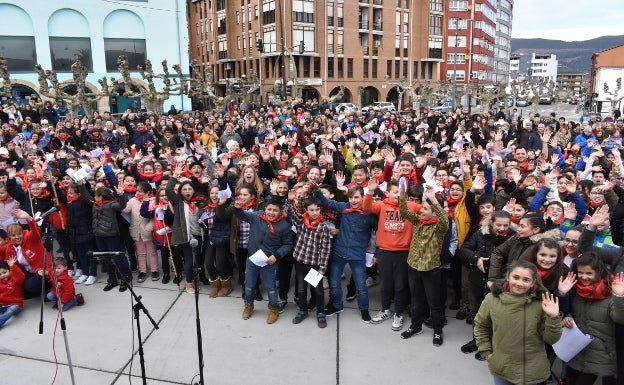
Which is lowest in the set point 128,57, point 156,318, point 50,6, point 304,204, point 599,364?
point 156,318

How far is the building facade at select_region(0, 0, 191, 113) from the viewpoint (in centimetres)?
2884

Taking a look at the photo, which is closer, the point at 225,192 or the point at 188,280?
the point at 225,192

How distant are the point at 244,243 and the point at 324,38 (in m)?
43.6

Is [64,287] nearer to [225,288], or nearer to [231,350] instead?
[225,288]

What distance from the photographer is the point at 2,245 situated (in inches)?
223

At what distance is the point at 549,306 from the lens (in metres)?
3.05

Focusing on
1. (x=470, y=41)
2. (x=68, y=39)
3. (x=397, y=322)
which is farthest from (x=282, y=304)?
(x=470, y=41)

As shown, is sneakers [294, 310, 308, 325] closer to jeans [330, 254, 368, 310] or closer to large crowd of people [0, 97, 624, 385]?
large crowd of people [0, 97, 624, 385]

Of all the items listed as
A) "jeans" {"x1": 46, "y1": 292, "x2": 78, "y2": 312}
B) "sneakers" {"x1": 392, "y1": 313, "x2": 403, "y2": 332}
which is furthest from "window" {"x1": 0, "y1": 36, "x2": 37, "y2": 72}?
"sneakers" {"x1": 392, "y1": 313, "x2": 403, "y2": 332}

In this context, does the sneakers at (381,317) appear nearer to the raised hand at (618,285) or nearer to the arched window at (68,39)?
the raised hand at (618,285)

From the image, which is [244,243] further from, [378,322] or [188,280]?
[378,322]

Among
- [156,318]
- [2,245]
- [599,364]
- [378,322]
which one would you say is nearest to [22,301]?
[2,245]

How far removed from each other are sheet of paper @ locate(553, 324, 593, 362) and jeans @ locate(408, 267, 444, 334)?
137 cm

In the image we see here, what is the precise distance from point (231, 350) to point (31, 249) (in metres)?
3.14
